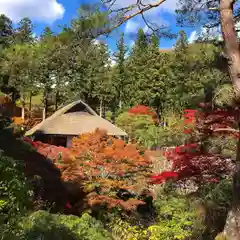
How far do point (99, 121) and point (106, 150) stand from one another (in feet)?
39.9

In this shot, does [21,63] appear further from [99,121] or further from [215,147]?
[215,147]

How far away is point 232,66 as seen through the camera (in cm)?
521

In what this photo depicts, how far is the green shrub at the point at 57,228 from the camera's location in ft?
17.5

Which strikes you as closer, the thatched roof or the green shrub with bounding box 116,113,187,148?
the thatched roof

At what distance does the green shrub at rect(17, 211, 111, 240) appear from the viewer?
532cm

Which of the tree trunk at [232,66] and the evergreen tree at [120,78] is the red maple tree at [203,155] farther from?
the evergreen tree at [120,78]

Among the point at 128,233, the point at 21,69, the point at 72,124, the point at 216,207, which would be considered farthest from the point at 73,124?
the point at 216,207

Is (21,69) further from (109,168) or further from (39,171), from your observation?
(39,171)

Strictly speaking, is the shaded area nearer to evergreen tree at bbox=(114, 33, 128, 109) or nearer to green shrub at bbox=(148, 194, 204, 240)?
green shrub at bbox=(148, 194, 204, 240)

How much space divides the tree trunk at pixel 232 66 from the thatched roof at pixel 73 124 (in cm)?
1628

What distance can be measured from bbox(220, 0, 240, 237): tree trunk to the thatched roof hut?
16.3 metres

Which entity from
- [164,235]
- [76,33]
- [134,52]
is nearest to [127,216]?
[164,235]

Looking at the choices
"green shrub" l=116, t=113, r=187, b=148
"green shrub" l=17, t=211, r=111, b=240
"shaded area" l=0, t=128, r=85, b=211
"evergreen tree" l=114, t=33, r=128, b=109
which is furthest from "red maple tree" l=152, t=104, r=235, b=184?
"evergreen tree" l=114, t=33, r=128, b=109

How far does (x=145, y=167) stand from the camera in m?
11.3
